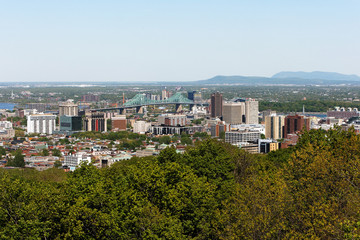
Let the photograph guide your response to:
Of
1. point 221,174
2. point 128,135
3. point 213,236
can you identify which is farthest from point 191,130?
point 213,236

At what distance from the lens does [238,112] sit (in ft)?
328

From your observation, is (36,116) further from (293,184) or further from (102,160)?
(293,184)

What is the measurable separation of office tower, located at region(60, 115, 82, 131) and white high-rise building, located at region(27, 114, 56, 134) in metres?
2.18

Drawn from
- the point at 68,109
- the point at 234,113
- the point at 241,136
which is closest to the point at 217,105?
the point at 234,113

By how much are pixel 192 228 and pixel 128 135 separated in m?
61.7

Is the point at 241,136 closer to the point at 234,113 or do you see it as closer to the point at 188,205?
the point at 234,113

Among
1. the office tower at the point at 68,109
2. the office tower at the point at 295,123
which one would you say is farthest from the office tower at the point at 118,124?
the office tower at the point at 295,123

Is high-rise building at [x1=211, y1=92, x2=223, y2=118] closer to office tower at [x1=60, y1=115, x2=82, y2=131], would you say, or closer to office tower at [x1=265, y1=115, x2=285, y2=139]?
office tower at [x1=60, y1=115, x2=82, y2=131]

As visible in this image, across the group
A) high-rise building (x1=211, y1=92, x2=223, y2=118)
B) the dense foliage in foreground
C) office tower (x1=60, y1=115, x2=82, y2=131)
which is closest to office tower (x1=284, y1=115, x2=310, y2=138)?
→ office tower (x1=60, y1=115, x2=82, y2=131)

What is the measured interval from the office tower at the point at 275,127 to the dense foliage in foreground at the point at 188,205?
55.4m

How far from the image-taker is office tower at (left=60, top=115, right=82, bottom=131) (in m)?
86.1

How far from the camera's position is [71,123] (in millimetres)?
86125

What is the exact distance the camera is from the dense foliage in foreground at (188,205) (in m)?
13.8

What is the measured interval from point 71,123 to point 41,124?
5.06 m
